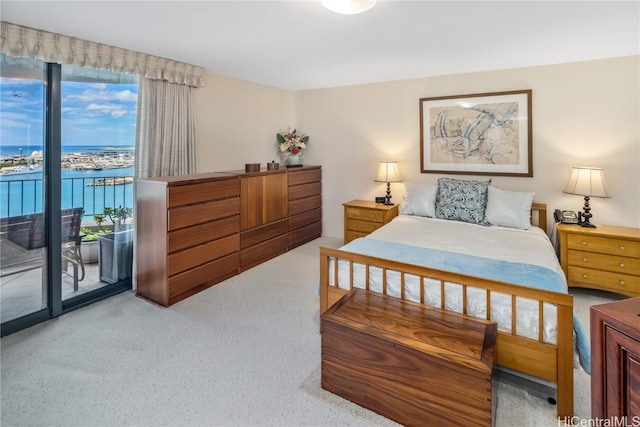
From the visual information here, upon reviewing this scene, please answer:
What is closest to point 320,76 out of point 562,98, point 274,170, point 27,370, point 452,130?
point 274,170

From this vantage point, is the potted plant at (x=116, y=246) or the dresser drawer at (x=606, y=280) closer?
the dresser drawer at (x=606, y=280)

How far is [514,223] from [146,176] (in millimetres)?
3763

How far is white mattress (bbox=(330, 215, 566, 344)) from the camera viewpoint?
6.15 ft

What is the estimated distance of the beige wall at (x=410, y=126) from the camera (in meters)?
3.42

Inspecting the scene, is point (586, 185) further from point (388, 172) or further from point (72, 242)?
point (72, 242)

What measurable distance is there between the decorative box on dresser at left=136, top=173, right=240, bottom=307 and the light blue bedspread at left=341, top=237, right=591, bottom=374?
1.56m

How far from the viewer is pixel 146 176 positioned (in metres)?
3.41

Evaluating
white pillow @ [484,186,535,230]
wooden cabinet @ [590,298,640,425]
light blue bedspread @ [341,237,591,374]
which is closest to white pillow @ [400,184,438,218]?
white pillow @ [484,186,535,230]

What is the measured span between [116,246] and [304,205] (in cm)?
248

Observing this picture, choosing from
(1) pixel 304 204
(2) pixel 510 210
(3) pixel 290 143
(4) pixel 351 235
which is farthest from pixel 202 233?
(2) pixel 510 210

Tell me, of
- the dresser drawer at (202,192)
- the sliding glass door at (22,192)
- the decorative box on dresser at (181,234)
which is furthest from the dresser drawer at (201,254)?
the sliding glass door at (22,192)

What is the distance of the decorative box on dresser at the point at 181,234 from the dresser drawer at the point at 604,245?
347cm

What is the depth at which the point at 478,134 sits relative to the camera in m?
4.07

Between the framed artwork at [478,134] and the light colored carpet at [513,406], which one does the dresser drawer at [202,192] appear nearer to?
the light colored carpet at [513,406]
